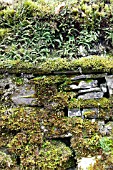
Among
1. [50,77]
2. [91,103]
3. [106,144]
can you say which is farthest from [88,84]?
[106,144]

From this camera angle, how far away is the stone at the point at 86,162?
13.4ft

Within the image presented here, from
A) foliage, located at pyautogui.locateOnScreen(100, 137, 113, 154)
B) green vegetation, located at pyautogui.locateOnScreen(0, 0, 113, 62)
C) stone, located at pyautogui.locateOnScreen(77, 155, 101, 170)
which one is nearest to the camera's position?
stone, located at pyautogui.locateOnScreen(77, 155, 101, 170)

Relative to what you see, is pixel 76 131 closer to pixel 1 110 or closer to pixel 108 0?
pixel 1 110

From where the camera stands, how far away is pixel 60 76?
4441 millimetres

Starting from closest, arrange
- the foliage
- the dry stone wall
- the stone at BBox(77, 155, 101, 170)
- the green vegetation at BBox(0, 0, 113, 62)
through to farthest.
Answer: the stone at BBox(77, 155, 101, 170) → the foliage → the dry stone wall → the green vegetation at BBox(0, 0, 113, 62)

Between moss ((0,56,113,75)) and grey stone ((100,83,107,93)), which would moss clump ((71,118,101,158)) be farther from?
moss ((0,56,113,75))

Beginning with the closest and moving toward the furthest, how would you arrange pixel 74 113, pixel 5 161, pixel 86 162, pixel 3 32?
pixel 86 162, pixel 5 161, pixel 74 113, pixel 3 32

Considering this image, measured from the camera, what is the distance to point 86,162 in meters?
4.16

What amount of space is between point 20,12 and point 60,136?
222 centimetres

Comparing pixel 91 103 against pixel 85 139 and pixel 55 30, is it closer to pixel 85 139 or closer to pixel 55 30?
pixel 85 139

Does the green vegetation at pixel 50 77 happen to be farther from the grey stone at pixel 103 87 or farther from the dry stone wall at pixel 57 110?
the grey stone at pixel 103 87

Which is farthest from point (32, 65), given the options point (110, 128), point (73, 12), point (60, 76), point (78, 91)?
point (110, 128)

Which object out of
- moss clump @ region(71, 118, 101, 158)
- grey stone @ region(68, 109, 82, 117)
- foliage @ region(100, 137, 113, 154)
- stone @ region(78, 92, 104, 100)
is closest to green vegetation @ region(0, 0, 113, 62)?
stone @ region(78, 92, 104, 100)

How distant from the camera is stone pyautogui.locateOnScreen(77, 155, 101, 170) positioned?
13.4ft
